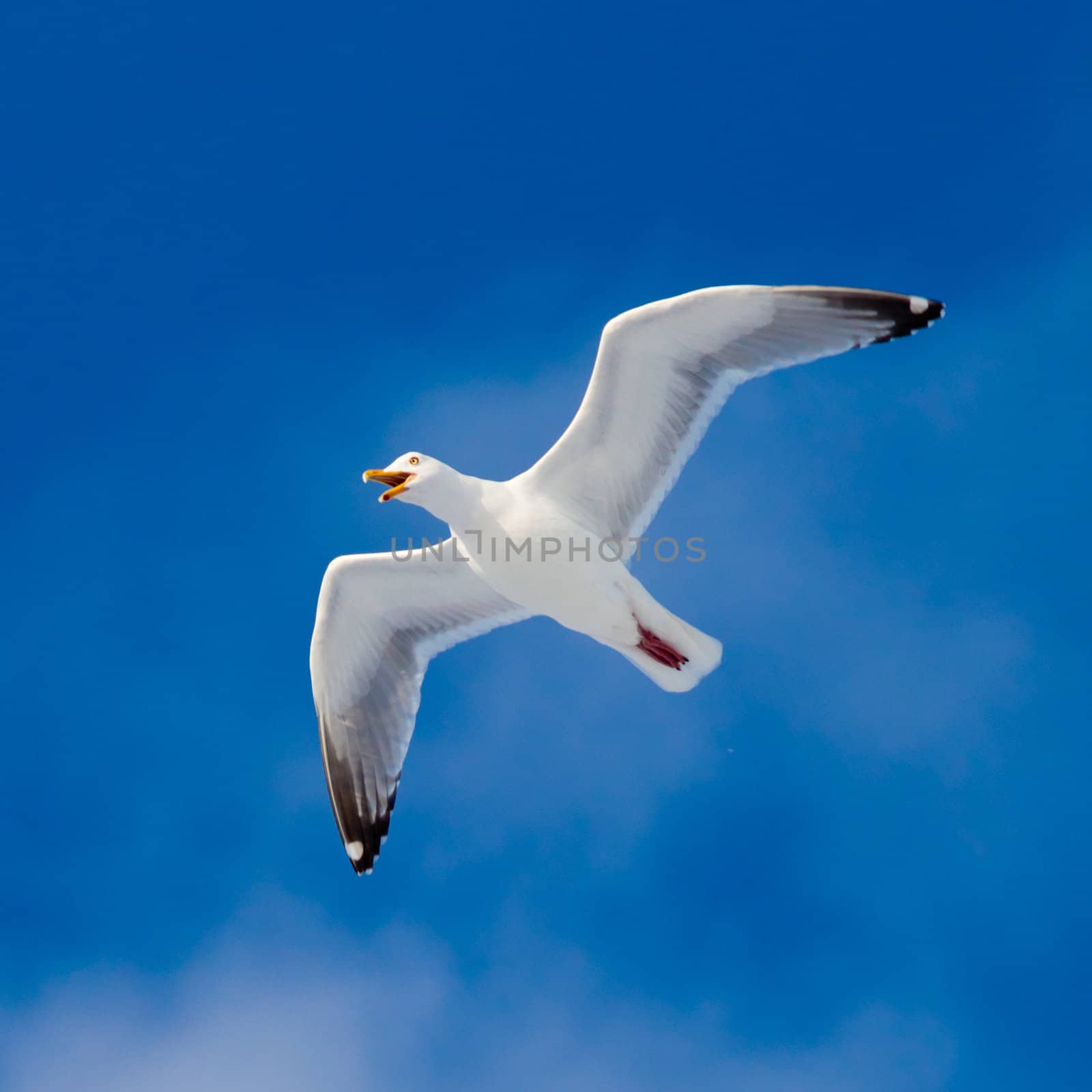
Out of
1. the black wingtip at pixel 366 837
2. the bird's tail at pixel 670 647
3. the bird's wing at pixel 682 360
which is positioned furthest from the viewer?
the black wingtip at pixel 366 837

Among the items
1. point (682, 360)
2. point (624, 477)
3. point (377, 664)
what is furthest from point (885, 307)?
point (377, 664)

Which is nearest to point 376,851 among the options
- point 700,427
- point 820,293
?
point 700,427

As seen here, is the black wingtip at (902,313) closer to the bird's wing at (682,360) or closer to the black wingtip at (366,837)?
the bird's wing at (682,360)

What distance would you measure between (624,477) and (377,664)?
91.3 inches

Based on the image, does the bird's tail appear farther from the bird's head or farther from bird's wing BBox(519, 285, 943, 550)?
the bird's head

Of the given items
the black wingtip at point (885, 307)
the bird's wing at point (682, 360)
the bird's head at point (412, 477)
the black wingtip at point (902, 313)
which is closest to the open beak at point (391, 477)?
the bird's head at point (412, 477)

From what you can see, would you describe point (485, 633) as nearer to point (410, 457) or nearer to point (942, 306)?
point (410, 457)

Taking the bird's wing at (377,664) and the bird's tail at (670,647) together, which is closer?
the bird's tail at (670,647)

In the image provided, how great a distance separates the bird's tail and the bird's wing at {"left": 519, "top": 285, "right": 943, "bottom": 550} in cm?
86

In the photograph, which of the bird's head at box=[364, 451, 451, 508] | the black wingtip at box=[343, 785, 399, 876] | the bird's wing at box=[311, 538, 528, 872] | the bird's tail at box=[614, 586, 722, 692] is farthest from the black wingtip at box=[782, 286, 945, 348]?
the black wingtip at box=[343, 785, 399, 876]

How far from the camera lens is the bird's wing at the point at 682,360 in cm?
816

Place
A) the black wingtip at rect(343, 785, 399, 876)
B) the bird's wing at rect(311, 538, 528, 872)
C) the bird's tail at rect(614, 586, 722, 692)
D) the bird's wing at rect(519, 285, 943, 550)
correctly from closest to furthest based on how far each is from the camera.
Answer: the bird's wing at rect(519, 285, 943, 550) < the bird's tail at rect(614, 586, 722, 692) < the bird's wing at rect(311, 538, 528, 872) < the black wingtip at rect(343, 785, 399, 876)

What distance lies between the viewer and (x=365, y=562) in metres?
9.07

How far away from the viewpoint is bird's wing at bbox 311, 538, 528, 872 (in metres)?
9.27
